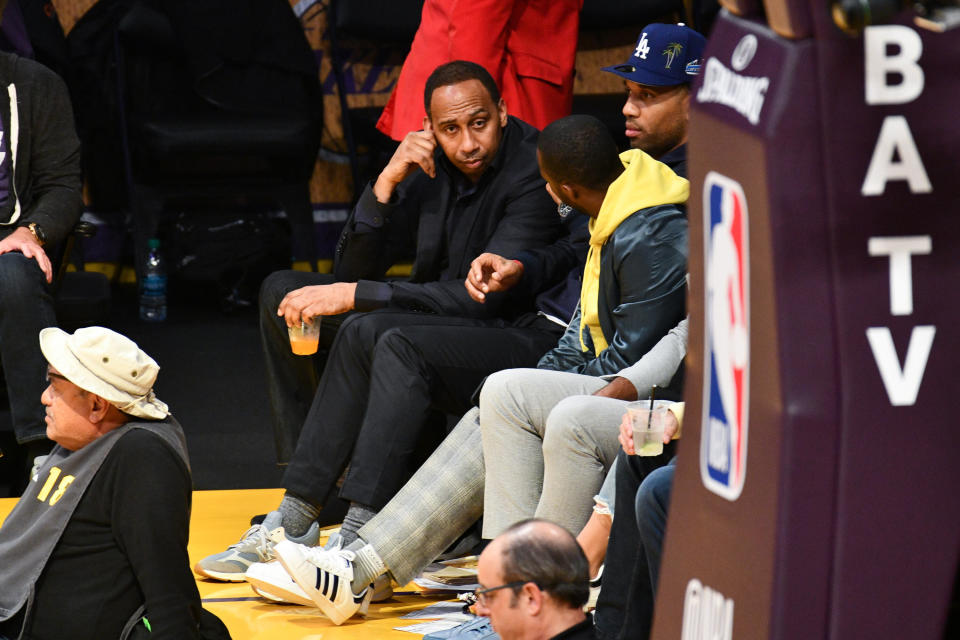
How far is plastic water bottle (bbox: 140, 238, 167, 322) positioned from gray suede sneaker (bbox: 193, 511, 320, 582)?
9.15 feet

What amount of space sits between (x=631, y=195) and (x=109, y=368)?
44.9 inches

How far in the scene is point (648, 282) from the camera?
304 cm

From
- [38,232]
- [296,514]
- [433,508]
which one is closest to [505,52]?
[38,232]

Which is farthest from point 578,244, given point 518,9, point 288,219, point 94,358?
point 288,219

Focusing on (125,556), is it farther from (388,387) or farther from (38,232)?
(38,232)

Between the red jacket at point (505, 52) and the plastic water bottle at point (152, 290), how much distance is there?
1.79 metres

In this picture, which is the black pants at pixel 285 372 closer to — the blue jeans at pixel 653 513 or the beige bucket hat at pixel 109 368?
the beige bucket hat at pixel 109 368

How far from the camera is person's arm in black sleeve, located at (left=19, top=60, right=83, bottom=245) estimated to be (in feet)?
14.1

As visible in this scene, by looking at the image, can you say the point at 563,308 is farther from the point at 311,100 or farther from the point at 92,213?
the point at 92,213

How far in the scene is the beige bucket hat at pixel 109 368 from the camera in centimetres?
257

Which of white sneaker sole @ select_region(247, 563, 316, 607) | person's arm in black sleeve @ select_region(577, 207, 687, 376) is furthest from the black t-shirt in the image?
person's arm in black sleeve @ select_region(577, 207, 687, 376)

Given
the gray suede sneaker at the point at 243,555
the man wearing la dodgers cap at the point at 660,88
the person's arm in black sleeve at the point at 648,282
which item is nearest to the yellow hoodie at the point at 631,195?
the person's arm in black sleeve at the point at 648,282

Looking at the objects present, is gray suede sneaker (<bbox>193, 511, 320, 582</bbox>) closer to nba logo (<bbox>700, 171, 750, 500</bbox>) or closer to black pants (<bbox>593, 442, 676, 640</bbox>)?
black pants (<bbox>593, 442, 676, 640</bbox>)

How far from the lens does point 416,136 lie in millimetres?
3914
